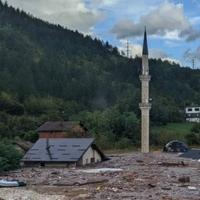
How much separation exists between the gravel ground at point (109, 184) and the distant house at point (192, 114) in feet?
230

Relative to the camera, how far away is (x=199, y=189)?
2967 centimetres

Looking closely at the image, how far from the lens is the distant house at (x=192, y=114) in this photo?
4483 inches

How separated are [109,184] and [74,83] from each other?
9229cm

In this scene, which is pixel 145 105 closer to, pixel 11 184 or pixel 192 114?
pixel 11 184

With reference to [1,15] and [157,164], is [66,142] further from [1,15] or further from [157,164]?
[1,15]

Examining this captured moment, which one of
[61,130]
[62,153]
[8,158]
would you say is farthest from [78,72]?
[8,158]

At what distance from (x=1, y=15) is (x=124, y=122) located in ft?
350

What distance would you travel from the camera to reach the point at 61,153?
47.7 meters

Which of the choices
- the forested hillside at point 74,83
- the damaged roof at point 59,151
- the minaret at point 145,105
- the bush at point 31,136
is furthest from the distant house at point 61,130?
the damaged roof at point 59,151

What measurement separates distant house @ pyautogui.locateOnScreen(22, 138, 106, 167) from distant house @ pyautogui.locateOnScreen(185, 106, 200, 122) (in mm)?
65499

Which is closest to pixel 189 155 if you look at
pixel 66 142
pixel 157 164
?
pixel 157 164

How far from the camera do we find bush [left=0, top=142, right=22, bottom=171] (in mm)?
42000

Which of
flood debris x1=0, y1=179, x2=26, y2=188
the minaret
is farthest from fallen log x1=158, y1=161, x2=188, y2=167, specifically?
the minaret

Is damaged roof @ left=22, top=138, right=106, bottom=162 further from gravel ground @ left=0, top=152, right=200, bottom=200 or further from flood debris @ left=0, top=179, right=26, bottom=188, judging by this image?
flood debris @ left=0, top=179, right=26, bottom=188
